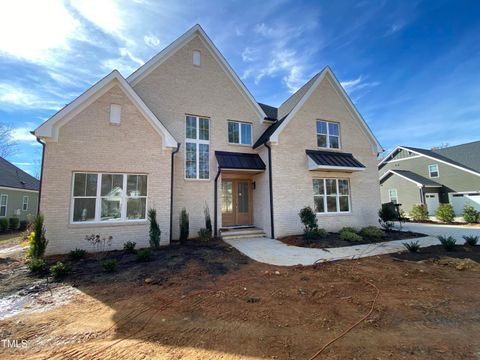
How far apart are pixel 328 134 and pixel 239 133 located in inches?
211

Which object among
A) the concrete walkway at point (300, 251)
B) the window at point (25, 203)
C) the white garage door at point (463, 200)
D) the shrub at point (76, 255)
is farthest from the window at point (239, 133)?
the white garage door at point (463, 200)

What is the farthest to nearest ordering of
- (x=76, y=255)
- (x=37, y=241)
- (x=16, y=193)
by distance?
(x=16, y=193) < (x=76, y=255) < (x=37, y=241)

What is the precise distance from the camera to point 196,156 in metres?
11.5

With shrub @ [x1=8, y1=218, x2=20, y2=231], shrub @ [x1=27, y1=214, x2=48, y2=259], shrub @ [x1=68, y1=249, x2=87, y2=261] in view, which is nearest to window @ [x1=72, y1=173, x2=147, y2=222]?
shrub @ [x1=27, y1=214, x2=48, y2=259]

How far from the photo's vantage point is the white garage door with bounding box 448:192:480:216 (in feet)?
72.0

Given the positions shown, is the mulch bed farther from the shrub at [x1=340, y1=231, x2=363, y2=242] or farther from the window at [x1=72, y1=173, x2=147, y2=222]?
the window at [x1=72, y1=173, x2=147, y2=222]

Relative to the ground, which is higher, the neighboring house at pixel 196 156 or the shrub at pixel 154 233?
the neighboring house at pixel 196 156

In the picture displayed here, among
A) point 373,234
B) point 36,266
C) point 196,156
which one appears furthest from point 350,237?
point 36,266

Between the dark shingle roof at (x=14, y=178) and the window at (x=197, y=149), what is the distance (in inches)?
768

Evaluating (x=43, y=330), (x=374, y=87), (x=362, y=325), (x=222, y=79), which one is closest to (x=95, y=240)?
(x=43, y=330)

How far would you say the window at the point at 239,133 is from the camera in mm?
12469

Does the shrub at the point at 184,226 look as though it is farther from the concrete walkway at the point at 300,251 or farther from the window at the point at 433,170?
the window at the point at 433,170

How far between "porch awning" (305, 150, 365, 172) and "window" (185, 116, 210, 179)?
5.53 metres

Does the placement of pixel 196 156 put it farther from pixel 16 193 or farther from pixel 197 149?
pixel 16 193
